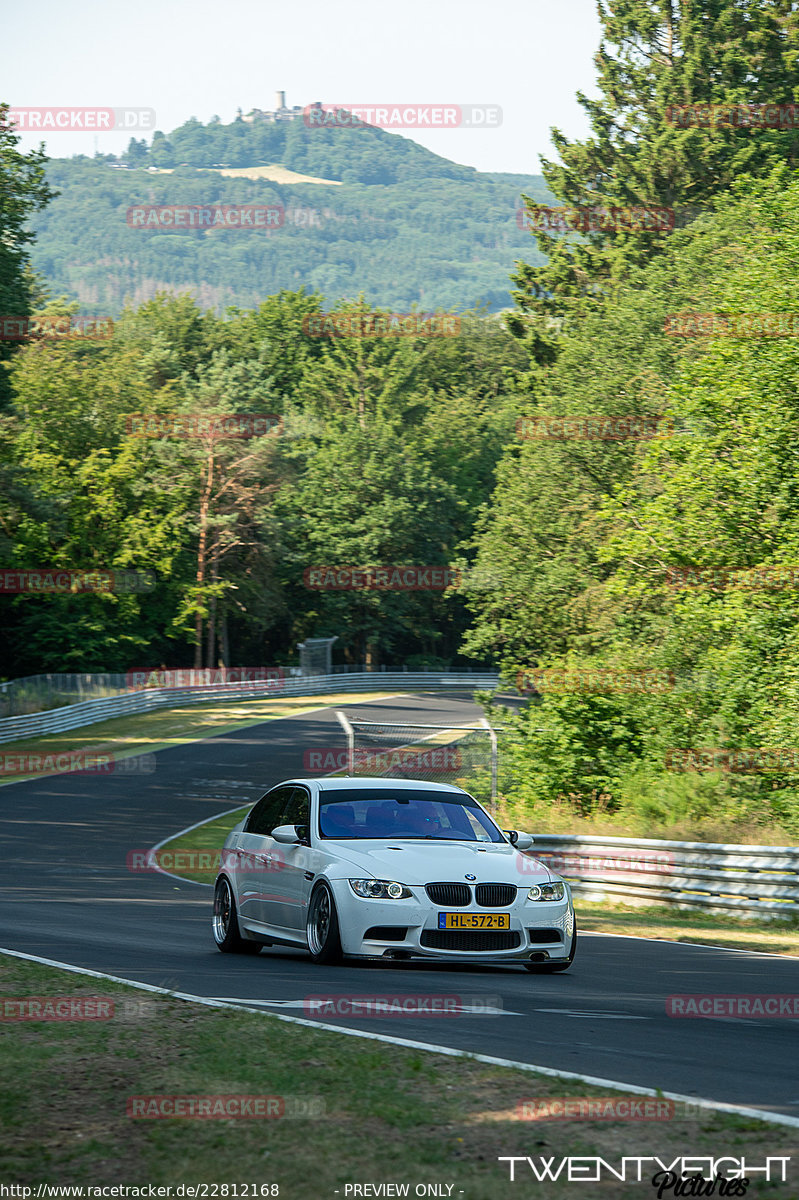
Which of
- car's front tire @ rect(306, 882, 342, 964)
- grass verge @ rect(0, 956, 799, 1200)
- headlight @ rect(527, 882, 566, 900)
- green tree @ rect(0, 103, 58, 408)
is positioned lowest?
car's front tire @ rect(306, 882, 342, 964)

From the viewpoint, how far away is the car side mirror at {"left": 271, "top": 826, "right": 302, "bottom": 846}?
1115 centimetres

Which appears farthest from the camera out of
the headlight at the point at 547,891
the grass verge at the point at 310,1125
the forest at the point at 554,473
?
the forest at the point at 554,473

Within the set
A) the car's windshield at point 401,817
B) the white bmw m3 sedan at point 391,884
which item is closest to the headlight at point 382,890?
the white bmw m3 sedan at point 391,884

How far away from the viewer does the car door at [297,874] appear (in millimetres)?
11039

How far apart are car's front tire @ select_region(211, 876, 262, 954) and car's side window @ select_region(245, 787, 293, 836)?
0.56 metres

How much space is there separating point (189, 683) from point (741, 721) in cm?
4712

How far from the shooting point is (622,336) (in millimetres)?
40906

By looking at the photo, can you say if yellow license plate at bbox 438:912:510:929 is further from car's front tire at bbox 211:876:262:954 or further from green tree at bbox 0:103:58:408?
green tree at bbox 0:103:58:408

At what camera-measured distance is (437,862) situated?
10.6m

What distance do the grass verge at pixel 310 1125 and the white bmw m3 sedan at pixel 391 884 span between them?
323 centimetres

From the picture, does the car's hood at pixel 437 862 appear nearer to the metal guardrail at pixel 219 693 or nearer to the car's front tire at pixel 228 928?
the car's front tire at pixel 228 928

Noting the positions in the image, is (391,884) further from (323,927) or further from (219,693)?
(219,693)

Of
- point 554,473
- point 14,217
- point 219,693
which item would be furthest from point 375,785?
point 219,693

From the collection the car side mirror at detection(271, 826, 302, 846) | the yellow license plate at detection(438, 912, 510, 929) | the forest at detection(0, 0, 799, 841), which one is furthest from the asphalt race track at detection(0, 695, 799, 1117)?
the forest at detection(0, 0, 799, 841)
